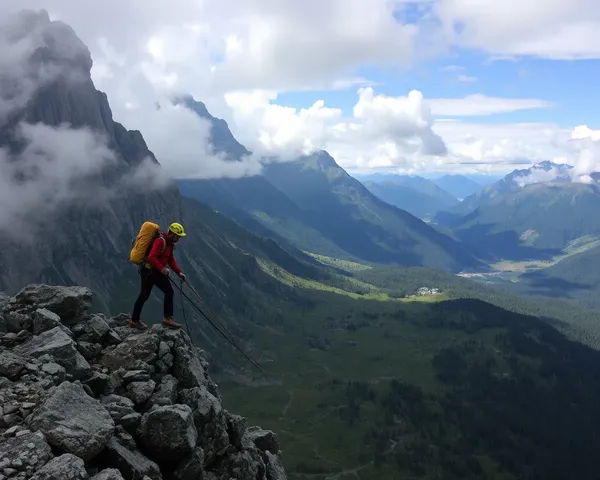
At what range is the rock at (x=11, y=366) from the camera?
2566 centimetres

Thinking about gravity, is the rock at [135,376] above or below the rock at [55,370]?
below

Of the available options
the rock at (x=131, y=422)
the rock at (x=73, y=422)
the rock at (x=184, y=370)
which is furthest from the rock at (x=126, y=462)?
the rock at (x=184, y=370)

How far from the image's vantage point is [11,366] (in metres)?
26.0

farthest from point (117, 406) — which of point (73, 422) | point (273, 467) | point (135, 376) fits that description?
point (273, 467)

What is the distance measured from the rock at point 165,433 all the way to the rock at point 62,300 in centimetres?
1088

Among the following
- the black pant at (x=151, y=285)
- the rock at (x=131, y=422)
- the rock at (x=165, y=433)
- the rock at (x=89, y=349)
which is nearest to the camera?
the rock at (x=131, y=422)

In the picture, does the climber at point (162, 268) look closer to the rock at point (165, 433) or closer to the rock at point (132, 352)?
the rock at point (132, 352)

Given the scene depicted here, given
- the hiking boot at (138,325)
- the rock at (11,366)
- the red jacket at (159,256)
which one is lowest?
the hiking boot at (138,325)

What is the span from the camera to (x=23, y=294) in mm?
35812

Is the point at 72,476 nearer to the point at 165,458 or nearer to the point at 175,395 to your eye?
the point at 165,458

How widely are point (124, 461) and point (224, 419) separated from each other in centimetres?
1116

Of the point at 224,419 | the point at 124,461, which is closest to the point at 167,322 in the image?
the point at 224,419

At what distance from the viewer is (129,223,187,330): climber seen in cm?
A: 3362

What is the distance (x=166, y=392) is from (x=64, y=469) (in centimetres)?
1043
